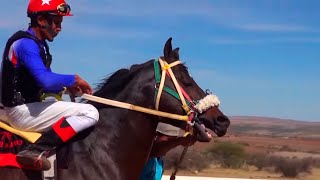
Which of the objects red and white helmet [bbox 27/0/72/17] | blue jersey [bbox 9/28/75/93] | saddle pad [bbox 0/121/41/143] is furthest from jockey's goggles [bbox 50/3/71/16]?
saddle pad [bbox 0/121/41/143]

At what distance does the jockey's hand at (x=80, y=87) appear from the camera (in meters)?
5.82

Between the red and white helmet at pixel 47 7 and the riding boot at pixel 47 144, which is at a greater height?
the red and white helmet at pixel 47 7

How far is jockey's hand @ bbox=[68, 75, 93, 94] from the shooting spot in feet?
19.1

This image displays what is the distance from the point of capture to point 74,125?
571cm

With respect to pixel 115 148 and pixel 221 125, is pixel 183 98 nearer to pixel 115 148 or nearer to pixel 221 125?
pixel 221 125

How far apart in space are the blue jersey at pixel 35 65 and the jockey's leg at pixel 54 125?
22 centimetres

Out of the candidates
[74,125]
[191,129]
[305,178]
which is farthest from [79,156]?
[305,178]

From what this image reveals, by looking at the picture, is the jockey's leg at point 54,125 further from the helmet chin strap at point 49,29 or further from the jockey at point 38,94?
the helmet chin strap at point 49,29

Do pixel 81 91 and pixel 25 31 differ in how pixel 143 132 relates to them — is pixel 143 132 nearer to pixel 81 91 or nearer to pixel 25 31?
pixel 81 91

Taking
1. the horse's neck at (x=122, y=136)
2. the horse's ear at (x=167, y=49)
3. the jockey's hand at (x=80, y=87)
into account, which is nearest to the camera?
the jockey's hand at (x=80, y=87)

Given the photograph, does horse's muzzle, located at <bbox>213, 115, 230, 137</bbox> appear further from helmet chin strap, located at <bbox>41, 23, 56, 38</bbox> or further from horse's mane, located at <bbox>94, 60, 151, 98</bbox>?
helmet chin strap, located at <bbox>41, 23, 56, 38</bbox>

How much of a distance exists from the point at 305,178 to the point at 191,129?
32.8m

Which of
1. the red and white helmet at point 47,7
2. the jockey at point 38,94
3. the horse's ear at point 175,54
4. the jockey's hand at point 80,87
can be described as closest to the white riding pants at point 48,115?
the jockey at point 38,94

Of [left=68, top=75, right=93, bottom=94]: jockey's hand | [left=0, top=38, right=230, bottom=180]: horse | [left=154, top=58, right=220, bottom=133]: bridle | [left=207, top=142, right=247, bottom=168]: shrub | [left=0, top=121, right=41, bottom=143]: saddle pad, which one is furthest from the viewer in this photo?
[left=207, top=142, right=247, bottom=168]: shrub
